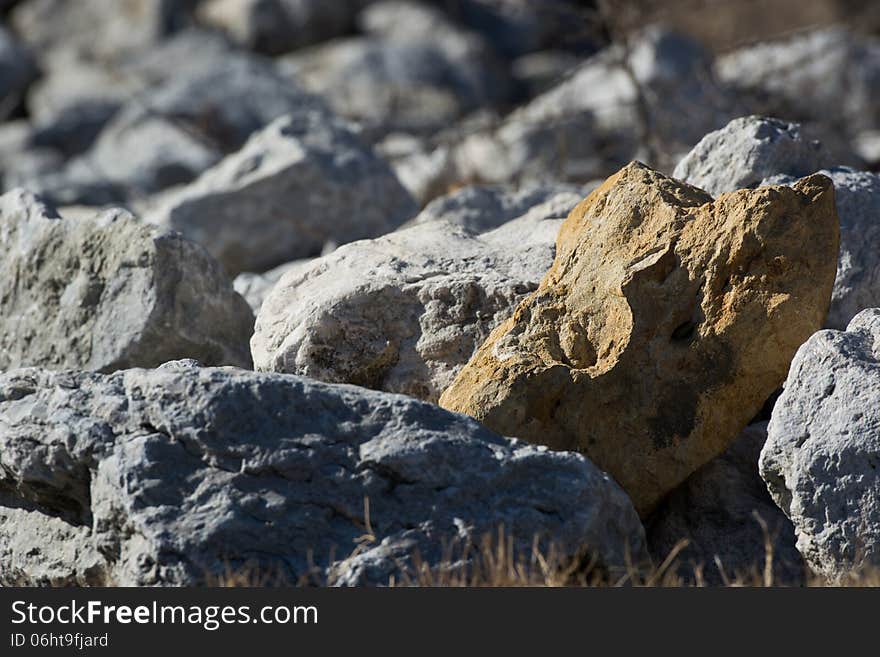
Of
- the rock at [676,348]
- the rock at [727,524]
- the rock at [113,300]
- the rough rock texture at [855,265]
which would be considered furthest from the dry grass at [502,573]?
the rock at [113,300]

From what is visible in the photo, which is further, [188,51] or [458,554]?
[188,51]

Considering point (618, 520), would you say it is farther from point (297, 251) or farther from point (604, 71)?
point (604, 71)

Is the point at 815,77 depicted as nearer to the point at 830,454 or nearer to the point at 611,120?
the point at 611,120

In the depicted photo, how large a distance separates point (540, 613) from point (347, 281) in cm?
227

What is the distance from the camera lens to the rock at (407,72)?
2075 centimetres

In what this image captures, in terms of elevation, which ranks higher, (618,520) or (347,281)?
(347,281)

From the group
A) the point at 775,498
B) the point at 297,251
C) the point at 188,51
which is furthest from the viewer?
the point at 188,51

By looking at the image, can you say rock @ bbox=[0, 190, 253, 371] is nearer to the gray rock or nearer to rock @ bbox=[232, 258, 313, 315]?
rock @ bbox=[232, 258, 313, 315]

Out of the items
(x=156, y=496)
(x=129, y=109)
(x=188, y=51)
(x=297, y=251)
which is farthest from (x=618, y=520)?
(x=188, y=51)

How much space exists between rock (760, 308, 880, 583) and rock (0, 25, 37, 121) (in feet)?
65.4

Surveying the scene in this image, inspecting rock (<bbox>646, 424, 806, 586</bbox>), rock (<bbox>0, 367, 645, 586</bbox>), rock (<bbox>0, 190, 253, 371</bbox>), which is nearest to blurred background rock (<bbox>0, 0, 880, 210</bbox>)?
rock (<bbox>0, 190, 253, 371</bbox>)

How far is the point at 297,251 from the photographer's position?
10211 millimetres

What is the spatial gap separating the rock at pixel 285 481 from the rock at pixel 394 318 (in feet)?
3.48

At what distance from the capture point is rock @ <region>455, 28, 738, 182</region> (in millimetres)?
12953
